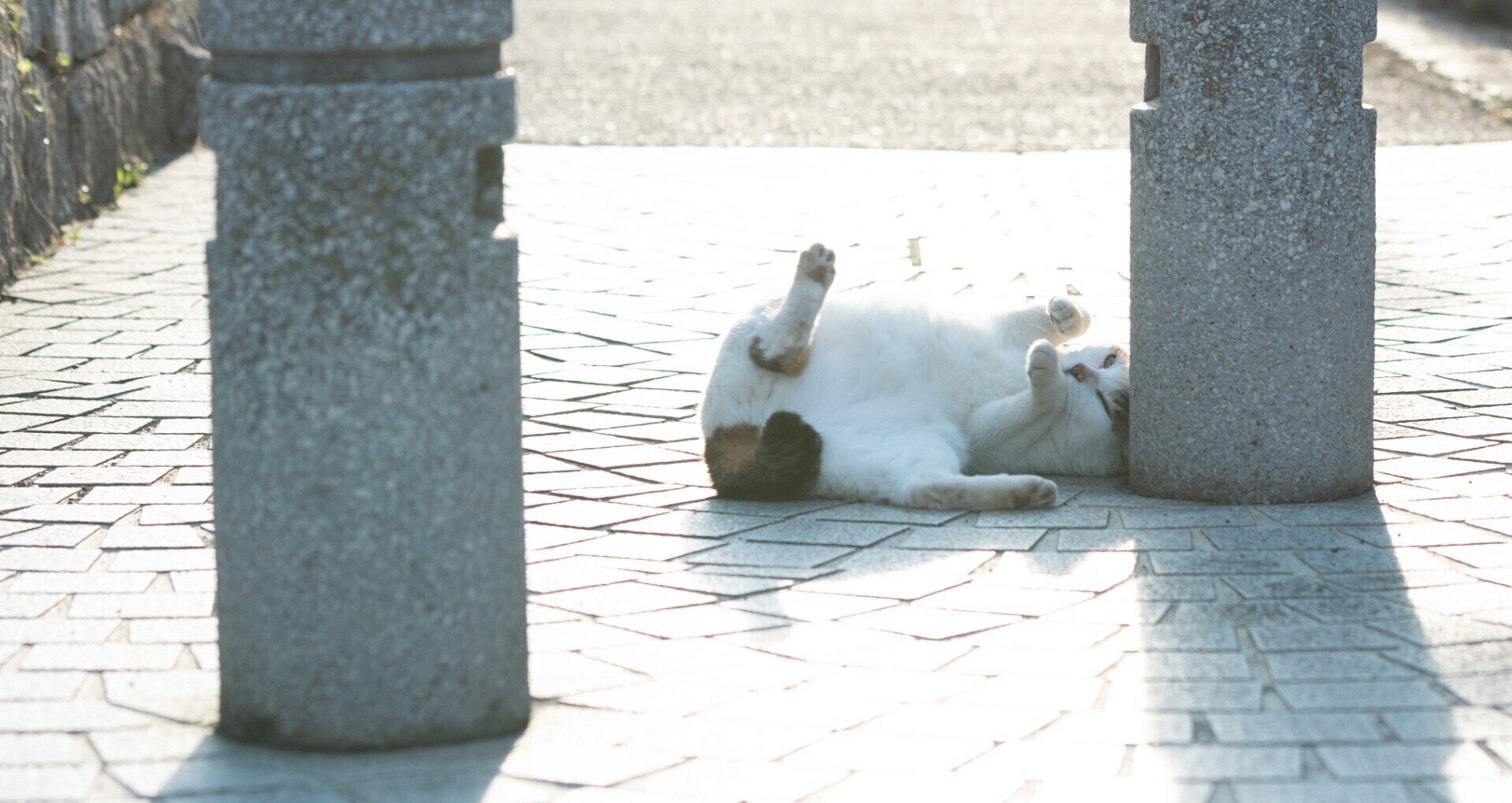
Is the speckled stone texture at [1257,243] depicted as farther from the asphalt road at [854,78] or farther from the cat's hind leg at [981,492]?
the asphalt road at [854,78]

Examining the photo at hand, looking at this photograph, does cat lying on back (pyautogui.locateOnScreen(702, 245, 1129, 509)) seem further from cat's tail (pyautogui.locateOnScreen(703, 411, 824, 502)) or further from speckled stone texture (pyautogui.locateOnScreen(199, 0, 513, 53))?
speckled stone texture (pyautogui.locateOnScreen(199, 0, 513, 53))

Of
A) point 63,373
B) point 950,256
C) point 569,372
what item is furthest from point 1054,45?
point 63,373

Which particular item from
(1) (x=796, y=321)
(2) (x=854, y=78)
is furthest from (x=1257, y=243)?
(2) (x=854, y=78)

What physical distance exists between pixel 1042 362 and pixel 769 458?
0.80m

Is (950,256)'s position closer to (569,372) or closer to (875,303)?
(569,372)

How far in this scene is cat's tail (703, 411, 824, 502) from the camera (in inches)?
179

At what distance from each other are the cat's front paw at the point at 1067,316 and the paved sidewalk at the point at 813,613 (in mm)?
483

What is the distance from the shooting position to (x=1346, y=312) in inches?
173

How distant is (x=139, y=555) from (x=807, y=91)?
27.7 feet

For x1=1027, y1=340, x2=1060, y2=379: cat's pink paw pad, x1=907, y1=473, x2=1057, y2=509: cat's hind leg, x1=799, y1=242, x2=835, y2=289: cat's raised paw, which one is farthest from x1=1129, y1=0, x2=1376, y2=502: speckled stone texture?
x1=799, y1=242, x2=835, y2=289: cat's raised paw

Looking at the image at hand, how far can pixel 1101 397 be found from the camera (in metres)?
4.90

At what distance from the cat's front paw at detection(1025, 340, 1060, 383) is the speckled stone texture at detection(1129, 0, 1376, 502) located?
10.3 inches

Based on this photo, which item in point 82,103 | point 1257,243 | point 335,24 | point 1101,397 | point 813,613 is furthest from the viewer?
point 82,103

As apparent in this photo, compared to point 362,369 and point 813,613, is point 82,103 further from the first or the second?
point 362,369
